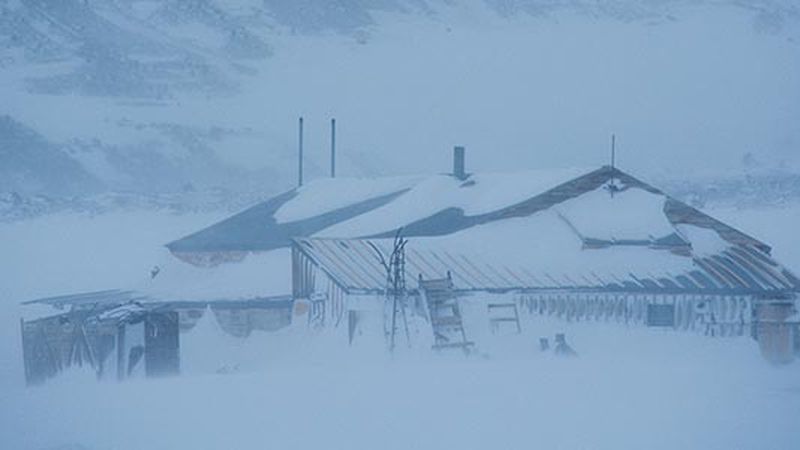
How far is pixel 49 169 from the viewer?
881 centimetres

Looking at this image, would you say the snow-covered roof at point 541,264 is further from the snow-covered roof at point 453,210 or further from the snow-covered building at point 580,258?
the snow-covered roof at point 453,210

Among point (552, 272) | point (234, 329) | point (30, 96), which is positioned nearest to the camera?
point (30, 96)

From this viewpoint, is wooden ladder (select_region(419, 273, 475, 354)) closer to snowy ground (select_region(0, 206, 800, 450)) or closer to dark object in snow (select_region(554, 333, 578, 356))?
snowy ground (select_region(0, 206, 800, 450))

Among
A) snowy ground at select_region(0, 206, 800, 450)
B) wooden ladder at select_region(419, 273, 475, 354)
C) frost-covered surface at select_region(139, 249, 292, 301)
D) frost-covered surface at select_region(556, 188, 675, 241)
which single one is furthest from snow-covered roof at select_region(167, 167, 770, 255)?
snowy ground at select_region(0, 206, 800, 450)

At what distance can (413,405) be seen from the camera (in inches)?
244

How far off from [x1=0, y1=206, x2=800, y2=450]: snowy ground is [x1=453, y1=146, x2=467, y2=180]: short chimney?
3554mm

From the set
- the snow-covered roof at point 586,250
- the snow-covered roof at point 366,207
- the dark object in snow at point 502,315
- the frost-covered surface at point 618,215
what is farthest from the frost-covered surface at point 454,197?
the dark object in snow at point 502,315

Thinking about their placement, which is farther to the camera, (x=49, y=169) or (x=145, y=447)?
(x=49, y=169)

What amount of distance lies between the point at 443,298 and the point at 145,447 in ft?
12.0

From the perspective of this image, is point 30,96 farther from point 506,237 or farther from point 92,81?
point 506,237

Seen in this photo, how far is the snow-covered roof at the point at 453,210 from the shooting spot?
10180mm

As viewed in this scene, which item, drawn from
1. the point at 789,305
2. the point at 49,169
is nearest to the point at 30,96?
the point at 49,169

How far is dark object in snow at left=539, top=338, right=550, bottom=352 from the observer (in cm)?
888

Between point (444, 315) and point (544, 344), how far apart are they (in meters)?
0.96
